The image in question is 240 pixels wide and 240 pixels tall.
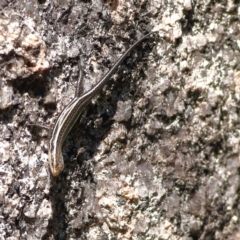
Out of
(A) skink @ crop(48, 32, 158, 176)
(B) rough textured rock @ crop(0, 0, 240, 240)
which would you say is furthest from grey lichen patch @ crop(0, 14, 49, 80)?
(A) skink @ crop(48, 32, 158, 176)

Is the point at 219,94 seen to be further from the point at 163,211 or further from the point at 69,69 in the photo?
the point at 69,69

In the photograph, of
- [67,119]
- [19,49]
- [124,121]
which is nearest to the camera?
[19,49]

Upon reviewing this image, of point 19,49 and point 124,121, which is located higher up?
point 19,49

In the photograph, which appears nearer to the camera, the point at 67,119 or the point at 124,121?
the point at 67,119

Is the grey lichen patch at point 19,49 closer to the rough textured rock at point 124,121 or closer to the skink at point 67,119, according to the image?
the rough textured rock at point 124,121

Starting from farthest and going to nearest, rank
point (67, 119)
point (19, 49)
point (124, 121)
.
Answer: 1. point (124, 121)
2. point (67, 119)
3. point (19, 49)

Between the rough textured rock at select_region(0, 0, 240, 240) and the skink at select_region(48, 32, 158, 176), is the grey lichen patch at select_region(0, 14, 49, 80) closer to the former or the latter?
the rough textured rock at select_region(0, 0, 240, 240)

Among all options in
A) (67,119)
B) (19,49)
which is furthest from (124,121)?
(19,49)

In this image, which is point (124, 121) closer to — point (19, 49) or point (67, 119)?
point (67, 119)
